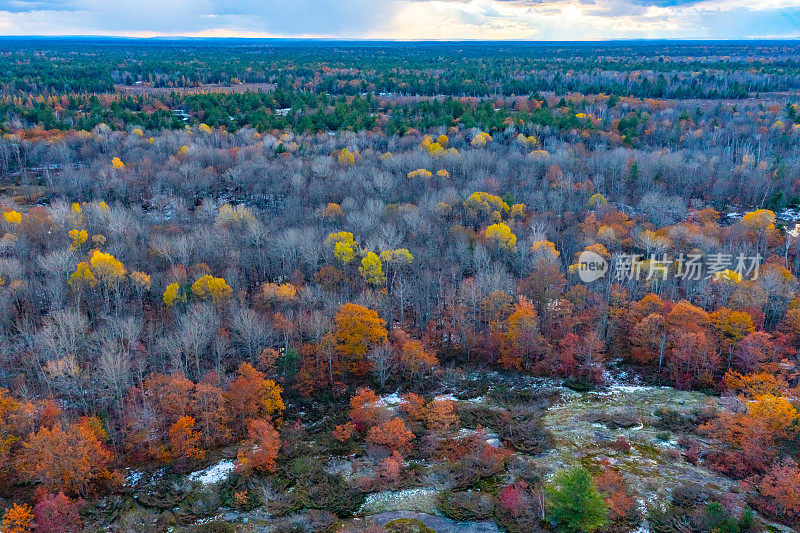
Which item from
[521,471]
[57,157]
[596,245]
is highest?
[57,157]

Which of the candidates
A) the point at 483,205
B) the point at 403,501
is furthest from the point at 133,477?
the point at 483,205

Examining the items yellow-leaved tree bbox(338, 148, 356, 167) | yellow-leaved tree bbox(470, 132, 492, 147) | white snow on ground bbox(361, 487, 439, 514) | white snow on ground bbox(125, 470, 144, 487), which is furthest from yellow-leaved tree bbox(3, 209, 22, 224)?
yellow-leaved tree bbox(470, 132, 492, 147)

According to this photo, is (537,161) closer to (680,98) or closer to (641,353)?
(641,353)

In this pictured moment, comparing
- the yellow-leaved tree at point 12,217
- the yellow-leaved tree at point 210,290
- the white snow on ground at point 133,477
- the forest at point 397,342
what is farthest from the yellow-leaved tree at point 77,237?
the white snow on ground at point 133,477

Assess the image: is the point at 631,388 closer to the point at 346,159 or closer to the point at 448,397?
the point at 448,397

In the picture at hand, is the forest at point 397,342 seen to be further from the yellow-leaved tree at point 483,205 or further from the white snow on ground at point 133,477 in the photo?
the white snow on ground at point 133,477

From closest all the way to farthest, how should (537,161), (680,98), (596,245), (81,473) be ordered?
(81,473)
(596,245)
(537,161)
(680,98)

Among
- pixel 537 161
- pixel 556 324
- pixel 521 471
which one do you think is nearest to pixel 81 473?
pixel 521 471
